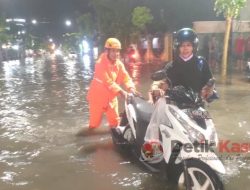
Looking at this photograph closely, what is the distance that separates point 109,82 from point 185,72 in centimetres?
216

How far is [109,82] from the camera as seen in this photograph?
654 centimetres

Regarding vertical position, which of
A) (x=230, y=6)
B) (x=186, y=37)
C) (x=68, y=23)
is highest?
(x=68, y=23)

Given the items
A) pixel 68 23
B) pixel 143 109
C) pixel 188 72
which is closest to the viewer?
pixel 188 72

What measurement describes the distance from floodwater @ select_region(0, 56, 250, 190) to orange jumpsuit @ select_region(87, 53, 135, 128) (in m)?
0.44

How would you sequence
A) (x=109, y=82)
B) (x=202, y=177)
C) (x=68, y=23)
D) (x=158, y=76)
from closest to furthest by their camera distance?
(x=202, y=177) → (x=158, y=76) → (x=109, y=82) → (x=68, y=23)

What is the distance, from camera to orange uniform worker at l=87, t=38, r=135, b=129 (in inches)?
257

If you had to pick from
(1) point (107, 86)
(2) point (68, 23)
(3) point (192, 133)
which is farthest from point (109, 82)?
(2) point (68, 23)

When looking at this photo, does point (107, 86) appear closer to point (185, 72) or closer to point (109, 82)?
point (109, 82)

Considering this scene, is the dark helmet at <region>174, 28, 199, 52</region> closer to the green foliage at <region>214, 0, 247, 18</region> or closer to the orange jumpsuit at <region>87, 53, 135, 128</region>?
the orange jumpsuit at <region>87, 53, 135, 128</region>

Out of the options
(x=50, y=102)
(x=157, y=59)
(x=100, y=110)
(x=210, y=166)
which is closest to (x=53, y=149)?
(x=100, y=110)

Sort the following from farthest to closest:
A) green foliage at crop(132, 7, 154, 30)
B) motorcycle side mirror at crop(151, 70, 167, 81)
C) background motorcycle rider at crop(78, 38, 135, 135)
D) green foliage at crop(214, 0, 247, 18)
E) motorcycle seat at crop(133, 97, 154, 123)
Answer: green foliage at crop(132, 7, 154, 30)
green foliage at crop(214, 0, 247, 18)
background motorcycle rider at crop(78, 38, 135, 135)
motorcycle seat at crop(133, 97, 154, 123)
motorcycle side mirror at crop(151, 70, 167, 81)

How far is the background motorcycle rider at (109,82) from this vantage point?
6.53 metres

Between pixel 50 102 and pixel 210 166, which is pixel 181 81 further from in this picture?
pixel 50 102

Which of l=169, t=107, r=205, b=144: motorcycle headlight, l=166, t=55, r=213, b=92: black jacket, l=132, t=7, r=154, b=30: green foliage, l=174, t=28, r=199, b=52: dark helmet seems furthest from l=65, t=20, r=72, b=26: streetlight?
l=169, t=107, r=205, b=144: motorcycle headlight
